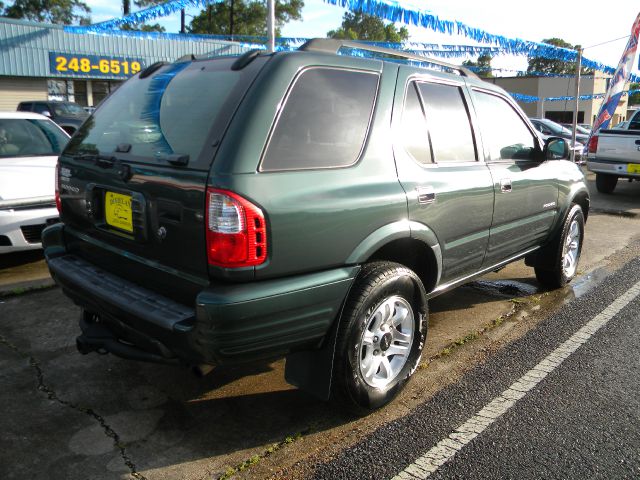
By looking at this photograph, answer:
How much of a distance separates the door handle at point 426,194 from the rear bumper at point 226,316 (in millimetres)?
645

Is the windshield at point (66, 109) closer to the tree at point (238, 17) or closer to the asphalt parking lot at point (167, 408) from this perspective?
the asphalt parking lot at point (167, 408)

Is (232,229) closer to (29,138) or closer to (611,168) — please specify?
(29,138)

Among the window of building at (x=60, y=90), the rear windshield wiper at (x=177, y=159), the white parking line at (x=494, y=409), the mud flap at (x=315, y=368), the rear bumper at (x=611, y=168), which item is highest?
the window of building at (x=60, y=90)

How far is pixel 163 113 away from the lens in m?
2.76

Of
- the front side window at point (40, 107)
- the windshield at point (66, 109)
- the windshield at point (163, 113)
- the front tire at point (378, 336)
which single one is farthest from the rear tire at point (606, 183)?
the front side window at point (40, 107)

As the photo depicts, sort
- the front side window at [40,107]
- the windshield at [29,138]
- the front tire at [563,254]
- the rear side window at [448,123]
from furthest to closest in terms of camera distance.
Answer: the front side window at [40,107], the windshield at [29,138], the front tire at [563,254], the rear side window at [448,123]

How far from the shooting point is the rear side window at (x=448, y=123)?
10.8ft

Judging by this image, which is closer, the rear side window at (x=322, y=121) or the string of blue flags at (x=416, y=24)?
the rear side window at (x=322, y=121)

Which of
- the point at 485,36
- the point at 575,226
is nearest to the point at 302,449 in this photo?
the point at 575,226

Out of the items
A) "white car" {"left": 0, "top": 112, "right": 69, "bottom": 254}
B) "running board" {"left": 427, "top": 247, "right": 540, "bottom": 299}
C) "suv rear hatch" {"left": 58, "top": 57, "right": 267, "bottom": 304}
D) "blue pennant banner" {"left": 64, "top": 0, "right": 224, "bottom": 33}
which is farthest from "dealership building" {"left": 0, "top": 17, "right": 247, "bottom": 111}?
"suv rear hatch" {"left": 58, "top": 57, "right": 267, "bottom": 304}

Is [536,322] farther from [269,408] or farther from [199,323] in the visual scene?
[199,323]

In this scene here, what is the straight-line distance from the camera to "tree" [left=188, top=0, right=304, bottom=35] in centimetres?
4288

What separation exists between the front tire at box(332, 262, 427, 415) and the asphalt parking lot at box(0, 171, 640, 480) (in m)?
0.15

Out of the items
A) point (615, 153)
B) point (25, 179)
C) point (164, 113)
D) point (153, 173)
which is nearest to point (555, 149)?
point (164, 113)
